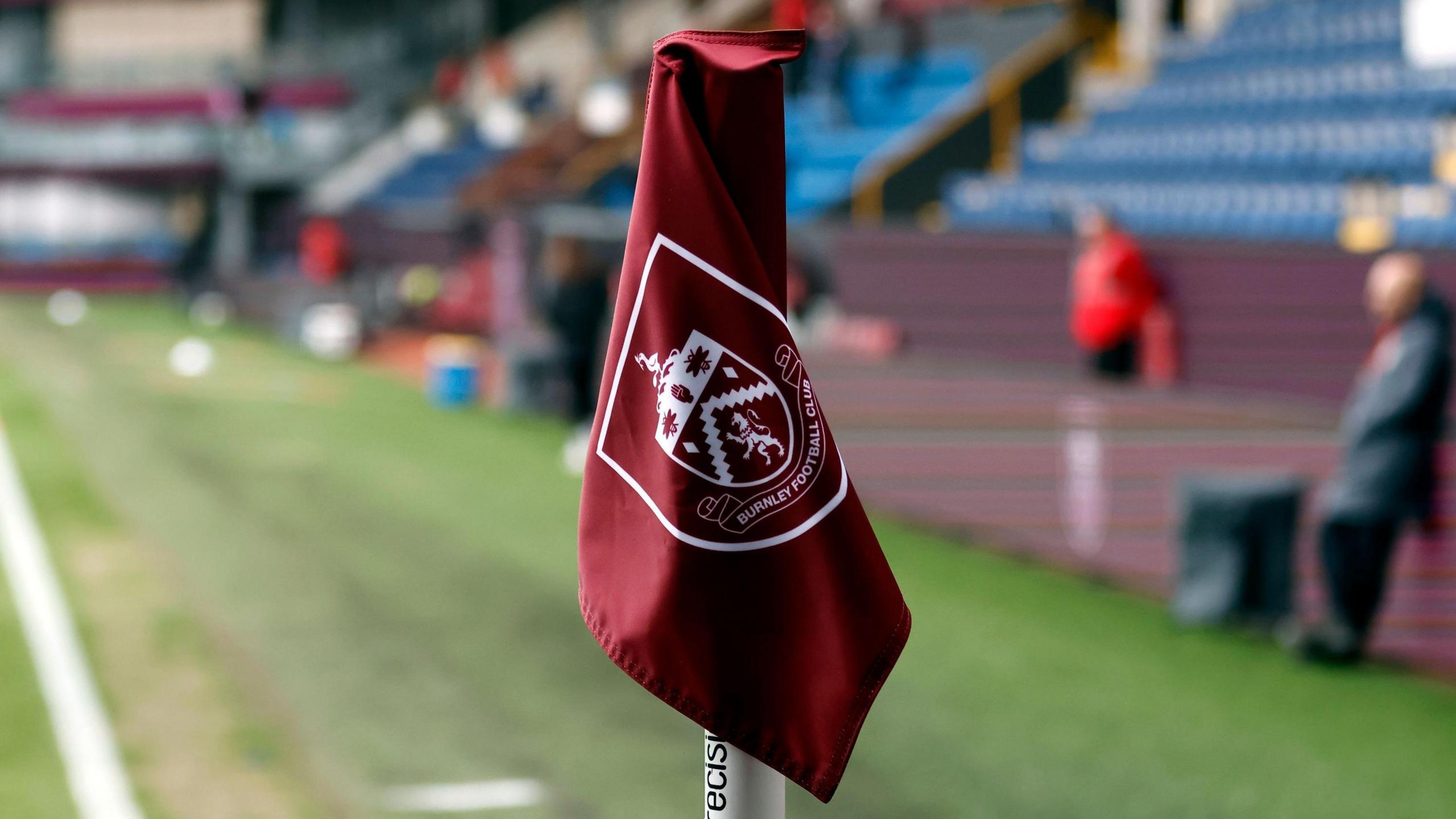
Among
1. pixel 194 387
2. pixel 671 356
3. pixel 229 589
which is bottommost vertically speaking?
pixel 194 387

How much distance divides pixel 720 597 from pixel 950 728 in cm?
540

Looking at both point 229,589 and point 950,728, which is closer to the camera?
point 950,728

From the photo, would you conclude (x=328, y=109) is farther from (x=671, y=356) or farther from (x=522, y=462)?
(x=671, y=356)

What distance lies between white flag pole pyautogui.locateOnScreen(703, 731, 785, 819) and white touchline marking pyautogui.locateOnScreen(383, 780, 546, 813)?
417 centimetres

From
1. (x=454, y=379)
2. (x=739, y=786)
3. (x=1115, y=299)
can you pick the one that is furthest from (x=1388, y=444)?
(x=454, y=379)

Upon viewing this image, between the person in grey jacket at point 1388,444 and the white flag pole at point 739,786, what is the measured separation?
6.20 metres

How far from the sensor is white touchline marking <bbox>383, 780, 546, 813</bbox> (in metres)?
6.67

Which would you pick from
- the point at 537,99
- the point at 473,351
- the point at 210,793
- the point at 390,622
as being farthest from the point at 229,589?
the point at 537,99

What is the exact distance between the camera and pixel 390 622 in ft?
32.3

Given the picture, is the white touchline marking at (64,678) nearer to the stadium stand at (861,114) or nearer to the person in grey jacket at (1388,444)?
the person in grey jacket at (1388,444)

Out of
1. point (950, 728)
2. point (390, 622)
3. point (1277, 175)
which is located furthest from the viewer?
point (1277, 175)

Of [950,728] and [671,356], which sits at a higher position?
[671,356]

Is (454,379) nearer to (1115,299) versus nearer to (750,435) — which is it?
(1115,299)

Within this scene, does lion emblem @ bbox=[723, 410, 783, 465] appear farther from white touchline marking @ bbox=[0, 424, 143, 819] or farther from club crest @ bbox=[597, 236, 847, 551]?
white touchline marking @ bbox=[0, 424, 143, 819]
